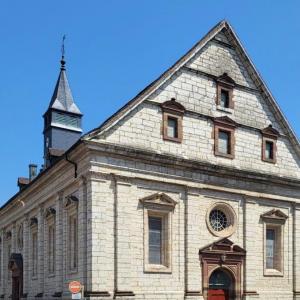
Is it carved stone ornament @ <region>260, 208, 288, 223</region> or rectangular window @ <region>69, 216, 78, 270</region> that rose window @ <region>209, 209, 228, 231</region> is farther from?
rectangular window @ <region>69, 216, 78, 270</region>

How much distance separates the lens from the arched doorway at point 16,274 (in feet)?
102

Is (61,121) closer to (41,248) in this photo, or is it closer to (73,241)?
(41,248)

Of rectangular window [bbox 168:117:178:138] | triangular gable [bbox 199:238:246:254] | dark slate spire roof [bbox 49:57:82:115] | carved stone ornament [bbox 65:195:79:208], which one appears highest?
dark slate spire roof [bbox 49:57:82:115]

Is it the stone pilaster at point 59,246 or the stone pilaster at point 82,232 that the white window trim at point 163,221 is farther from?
the stone pilaster at point 59,246

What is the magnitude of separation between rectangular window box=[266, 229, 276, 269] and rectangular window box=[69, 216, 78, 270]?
9.83 metres

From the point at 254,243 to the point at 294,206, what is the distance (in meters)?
3.68

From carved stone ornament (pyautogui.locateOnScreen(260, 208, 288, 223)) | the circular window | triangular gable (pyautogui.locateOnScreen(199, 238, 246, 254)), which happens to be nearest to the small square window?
carved stone ornament (pyautogui.locateOnScreen(260, 208, 288, 223))

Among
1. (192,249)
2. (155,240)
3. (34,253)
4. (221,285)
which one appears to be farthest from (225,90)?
(34,253)

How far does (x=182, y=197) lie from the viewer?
23.4m

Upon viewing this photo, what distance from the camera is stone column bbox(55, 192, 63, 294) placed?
23984mm

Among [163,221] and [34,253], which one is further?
[34,253]

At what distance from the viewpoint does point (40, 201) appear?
91.2 ft

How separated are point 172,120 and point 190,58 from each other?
10.9 ft

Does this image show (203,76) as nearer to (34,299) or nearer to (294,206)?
(294,206)
